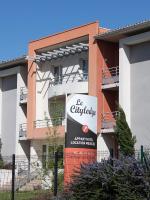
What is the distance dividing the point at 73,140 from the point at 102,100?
1642cm

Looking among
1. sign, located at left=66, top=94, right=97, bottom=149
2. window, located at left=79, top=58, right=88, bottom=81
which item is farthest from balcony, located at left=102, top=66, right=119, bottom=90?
sign, located at left=66, top=94, right=97, bottom=149

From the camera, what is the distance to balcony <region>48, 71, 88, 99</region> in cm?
3741

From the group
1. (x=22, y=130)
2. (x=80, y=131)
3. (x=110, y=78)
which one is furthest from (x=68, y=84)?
(x=80, y=131)

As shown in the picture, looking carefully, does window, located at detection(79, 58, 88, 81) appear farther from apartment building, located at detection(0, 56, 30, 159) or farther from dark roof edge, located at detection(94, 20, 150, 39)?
apartment building, located at detection(0, 56, 30, 159)

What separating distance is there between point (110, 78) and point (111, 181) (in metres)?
24.1

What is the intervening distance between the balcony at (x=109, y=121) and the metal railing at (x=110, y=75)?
2.16 m

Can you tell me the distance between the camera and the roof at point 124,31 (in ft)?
109

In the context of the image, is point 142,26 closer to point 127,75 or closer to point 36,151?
point 127,75

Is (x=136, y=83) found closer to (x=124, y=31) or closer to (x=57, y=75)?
(x=124, y=31)

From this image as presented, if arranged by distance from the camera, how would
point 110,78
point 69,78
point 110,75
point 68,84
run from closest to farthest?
point 110,78
point 110,75
point 68,84
point 69,78

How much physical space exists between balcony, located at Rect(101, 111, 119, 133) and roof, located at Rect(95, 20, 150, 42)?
16.7 ft

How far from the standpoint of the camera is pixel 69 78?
40.0 meters

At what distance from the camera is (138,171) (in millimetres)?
12180

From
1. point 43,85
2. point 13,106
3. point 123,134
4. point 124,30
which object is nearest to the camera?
point 123,134
